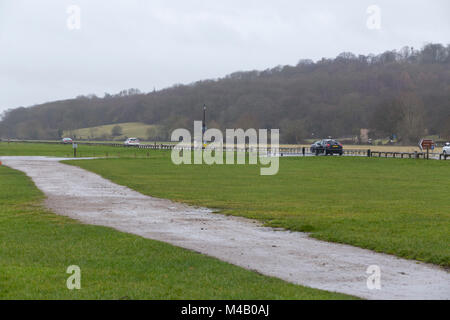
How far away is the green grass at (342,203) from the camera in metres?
13.4

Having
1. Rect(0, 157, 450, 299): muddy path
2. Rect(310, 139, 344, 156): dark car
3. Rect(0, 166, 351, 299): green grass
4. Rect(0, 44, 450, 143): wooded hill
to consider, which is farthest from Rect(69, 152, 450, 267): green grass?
Rect(0, 44, 450, 143): wooded hill

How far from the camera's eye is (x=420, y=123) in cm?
11362

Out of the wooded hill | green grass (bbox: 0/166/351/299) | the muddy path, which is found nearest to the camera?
green grass (bbox: 0/166/351/299)

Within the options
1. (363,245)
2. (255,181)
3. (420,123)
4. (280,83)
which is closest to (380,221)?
(363,245)

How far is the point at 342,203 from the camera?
2119 cm

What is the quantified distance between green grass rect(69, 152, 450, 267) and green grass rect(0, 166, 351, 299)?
156 inches

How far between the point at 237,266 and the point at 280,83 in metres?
175

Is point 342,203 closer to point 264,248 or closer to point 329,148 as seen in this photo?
point 264,248

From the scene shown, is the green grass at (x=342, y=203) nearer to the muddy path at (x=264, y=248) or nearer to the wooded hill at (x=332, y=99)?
the muddy path at (x=264, y=248)

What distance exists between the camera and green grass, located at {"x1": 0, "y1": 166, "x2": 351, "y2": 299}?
8.39 m

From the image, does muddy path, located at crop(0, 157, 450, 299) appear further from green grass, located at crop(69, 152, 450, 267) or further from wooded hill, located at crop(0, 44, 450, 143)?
wooded hill, located at crop(0, 44, 450, 143)

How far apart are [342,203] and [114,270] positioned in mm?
12742

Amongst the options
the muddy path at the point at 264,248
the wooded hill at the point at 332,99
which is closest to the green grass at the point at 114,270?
the muddy path at the point at 264,248
